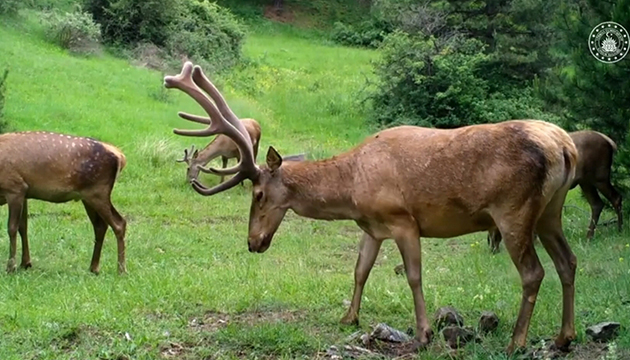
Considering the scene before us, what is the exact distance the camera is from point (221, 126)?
7488 millimetres

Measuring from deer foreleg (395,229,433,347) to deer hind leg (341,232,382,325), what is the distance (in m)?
0.60

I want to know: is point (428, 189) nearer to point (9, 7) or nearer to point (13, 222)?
point (13, 222)

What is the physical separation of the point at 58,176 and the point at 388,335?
15.6 feet

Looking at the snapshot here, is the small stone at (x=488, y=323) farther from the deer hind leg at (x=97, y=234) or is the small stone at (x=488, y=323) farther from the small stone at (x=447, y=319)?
the deer hind leg at (x=97, y=234)

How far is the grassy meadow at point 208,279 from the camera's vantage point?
21.9ft

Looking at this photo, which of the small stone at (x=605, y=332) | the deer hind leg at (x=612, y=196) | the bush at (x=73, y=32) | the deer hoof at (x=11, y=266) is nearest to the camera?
the small stone at (x=605, y=332)

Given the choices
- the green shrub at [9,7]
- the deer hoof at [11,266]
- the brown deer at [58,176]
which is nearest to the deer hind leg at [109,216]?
the brown deer at [58,176]

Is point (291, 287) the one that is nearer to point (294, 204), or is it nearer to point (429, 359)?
point (294, 204)

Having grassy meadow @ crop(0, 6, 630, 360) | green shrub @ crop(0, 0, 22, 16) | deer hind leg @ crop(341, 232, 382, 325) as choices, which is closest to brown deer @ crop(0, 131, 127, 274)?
grassy meadow @ crop(0, 6, 630, 360)

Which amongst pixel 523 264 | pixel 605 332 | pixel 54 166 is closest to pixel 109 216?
pixel 54 166

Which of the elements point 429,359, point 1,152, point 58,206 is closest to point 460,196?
point 429,359

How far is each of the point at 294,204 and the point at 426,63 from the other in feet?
65.1

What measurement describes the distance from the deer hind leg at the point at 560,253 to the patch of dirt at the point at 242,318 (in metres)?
2.16

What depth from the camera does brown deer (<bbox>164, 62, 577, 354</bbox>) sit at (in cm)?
620
